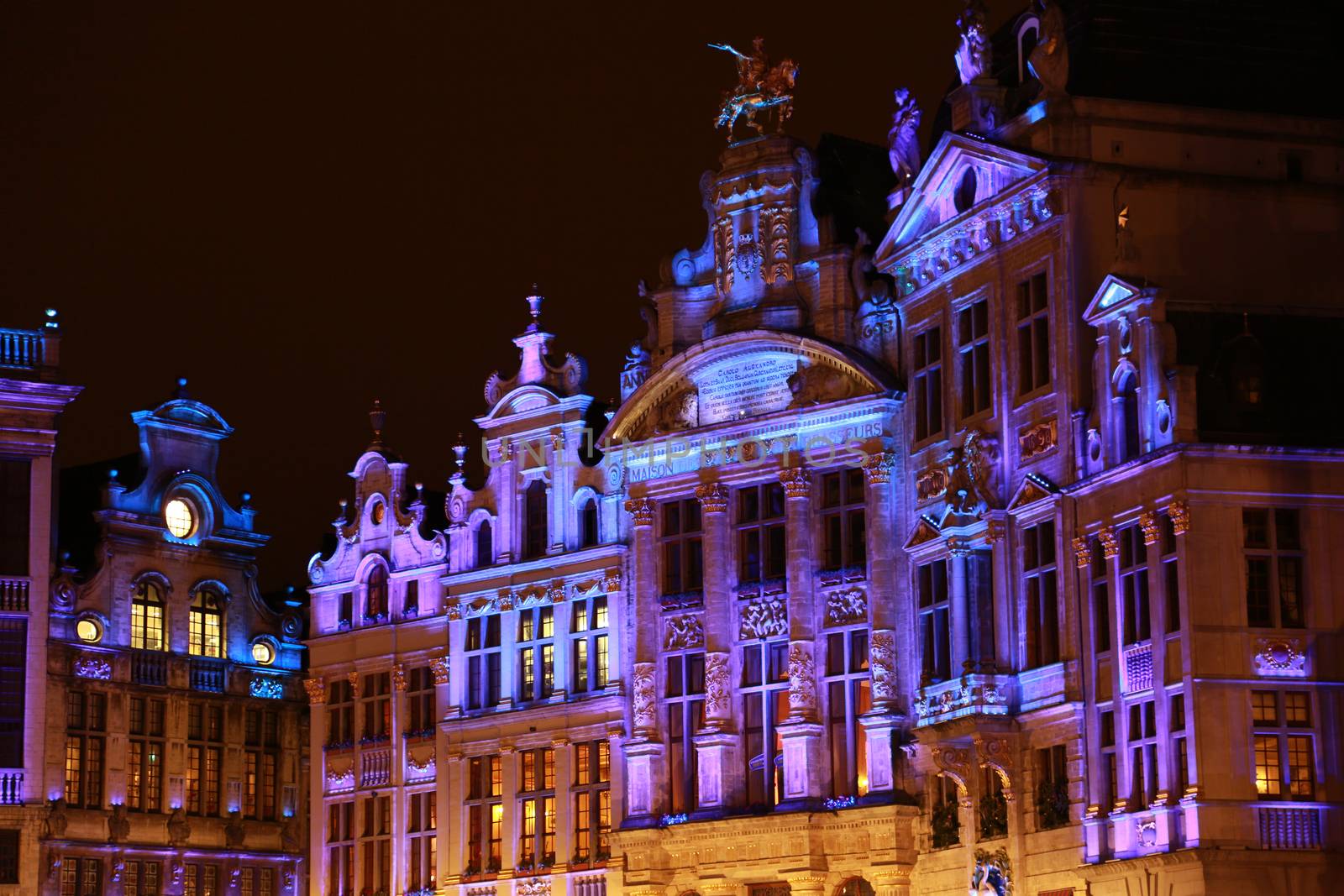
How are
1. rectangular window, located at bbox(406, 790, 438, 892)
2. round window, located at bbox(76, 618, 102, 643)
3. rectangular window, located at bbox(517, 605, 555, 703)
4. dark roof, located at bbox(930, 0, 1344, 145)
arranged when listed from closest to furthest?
dark roof, located at bbox(930, 0, 1344, 145) → rectangular window, located at bbox(517, 605, 555, 703) → rectangular window, located at bbox(406, 790, 438, 892) → round window, located at bbox(76, 618, 102, 643)

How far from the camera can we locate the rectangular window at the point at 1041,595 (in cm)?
4394

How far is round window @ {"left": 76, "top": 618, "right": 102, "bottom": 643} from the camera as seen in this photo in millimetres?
59656

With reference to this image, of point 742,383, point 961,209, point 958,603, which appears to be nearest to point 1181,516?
point 958,603

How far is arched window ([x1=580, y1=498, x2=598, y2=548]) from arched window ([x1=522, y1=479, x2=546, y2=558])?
122 centimetres

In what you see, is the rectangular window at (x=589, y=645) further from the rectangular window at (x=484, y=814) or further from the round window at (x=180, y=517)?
the round window at (x=180, y=517)

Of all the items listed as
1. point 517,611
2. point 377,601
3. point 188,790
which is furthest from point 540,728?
point 188,790

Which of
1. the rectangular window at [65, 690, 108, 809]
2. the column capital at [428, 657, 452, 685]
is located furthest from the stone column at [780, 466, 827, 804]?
the rectangular window at [65, 690, 108, 809]

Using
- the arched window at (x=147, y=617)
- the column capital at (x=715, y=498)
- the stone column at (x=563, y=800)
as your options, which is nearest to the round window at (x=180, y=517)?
the arched window at (x=147, y=617)

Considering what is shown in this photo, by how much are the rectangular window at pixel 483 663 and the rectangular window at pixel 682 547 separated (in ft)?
17.3

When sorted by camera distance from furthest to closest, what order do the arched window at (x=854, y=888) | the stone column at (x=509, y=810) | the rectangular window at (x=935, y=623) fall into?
the stone column at (x=509, y=810) < the arched window at (x=854, y=888) < the rectangular window at (x=935, y=623)

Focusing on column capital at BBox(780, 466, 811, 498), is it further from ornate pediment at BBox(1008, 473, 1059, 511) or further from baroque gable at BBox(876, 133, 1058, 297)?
ornate pediment at BBox(1008, 473, 1059, 511)

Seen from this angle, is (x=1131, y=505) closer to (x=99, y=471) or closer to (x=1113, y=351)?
(x=1113, y=351)

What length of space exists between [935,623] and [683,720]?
650 centimetres

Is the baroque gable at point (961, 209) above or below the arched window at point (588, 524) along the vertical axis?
above
